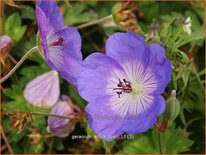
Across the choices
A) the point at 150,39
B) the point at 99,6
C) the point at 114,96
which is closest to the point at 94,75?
the point at 114,96

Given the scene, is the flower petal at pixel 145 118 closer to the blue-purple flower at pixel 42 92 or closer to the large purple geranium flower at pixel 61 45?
the large purple geranium flower at pixel 61 45

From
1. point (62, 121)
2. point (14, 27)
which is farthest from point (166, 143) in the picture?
point (14, 27)

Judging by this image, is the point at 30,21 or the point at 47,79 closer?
the point at 47,79

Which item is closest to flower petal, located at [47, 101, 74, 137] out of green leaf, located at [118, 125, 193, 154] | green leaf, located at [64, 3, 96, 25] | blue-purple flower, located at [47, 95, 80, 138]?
blue-purple flower, located at [47, 95, 80, 138]

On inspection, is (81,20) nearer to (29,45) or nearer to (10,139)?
(29,45)

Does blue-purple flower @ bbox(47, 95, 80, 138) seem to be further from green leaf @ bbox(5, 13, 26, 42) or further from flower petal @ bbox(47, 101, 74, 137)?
green leaf @ bbox(5, 13, 26, 42)

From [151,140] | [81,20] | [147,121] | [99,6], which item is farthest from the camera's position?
[99,6]
